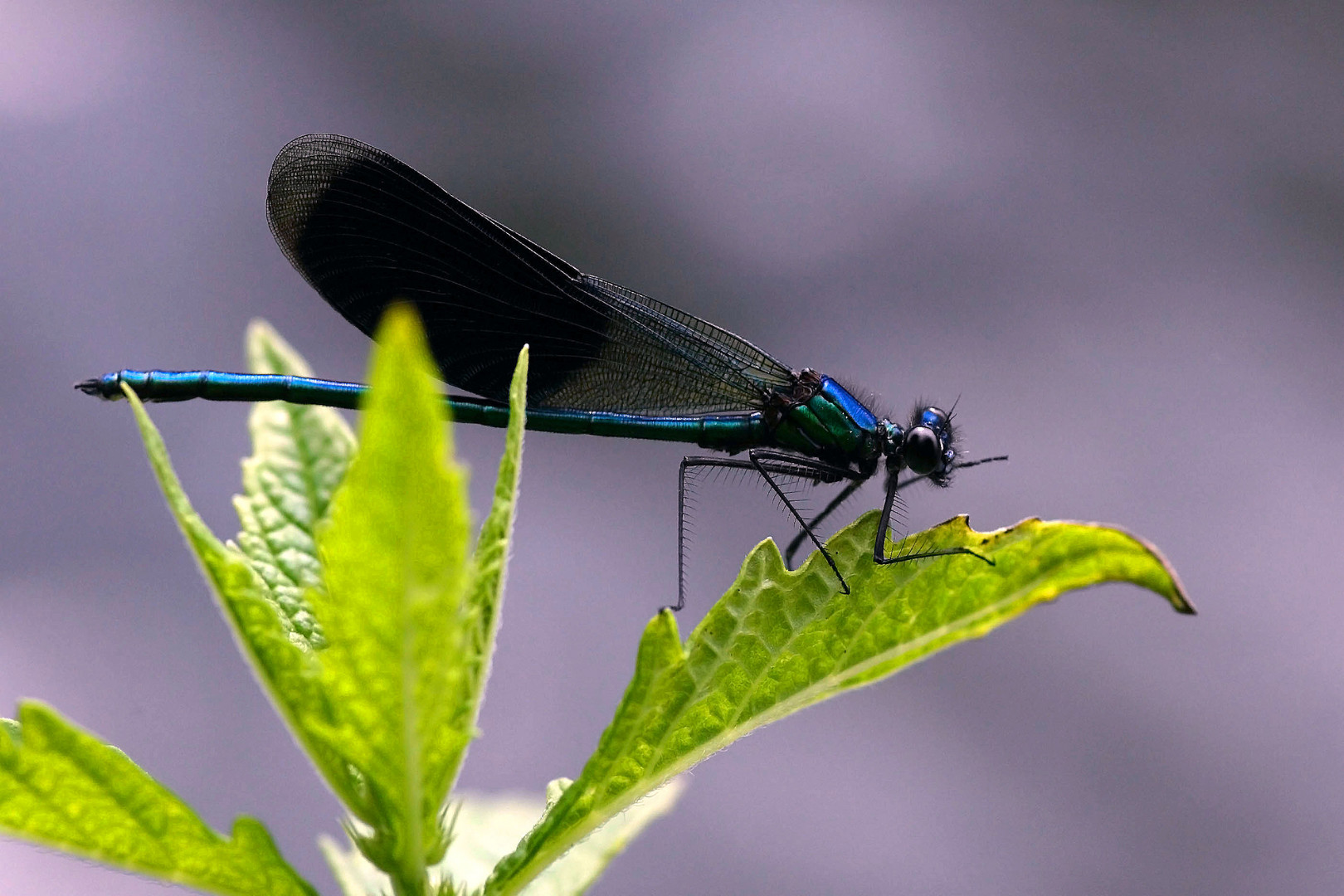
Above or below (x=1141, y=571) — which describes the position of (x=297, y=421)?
above

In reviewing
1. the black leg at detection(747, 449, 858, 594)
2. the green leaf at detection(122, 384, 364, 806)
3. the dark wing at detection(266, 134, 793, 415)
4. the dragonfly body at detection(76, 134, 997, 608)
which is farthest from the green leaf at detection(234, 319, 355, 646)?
the dark wing at detection(266, 134, 793, 415)

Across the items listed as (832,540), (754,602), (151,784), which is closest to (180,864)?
(151,784)

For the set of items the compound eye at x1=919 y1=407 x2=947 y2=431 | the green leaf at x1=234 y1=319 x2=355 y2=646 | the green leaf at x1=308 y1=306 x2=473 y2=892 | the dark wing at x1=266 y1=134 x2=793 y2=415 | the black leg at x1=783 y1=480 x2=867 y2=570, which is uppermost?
A: the dark wing at x1=266 y1=134 x2=793 y2=415

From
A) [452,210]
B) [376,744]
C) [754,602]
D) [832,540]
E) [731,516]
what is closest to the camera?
[376,744]

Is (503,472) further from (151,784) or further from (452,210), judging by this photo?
(452,210)

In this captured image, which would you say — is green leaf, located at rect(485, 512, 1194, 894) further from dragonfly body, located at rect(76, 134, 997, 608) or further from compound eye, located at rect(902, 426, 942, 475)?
compound eye, located at rect(902, 426, 942, 475)

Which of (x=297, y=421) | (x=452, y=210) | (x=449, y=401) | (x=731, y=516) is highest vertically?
(x=731, y=516)
